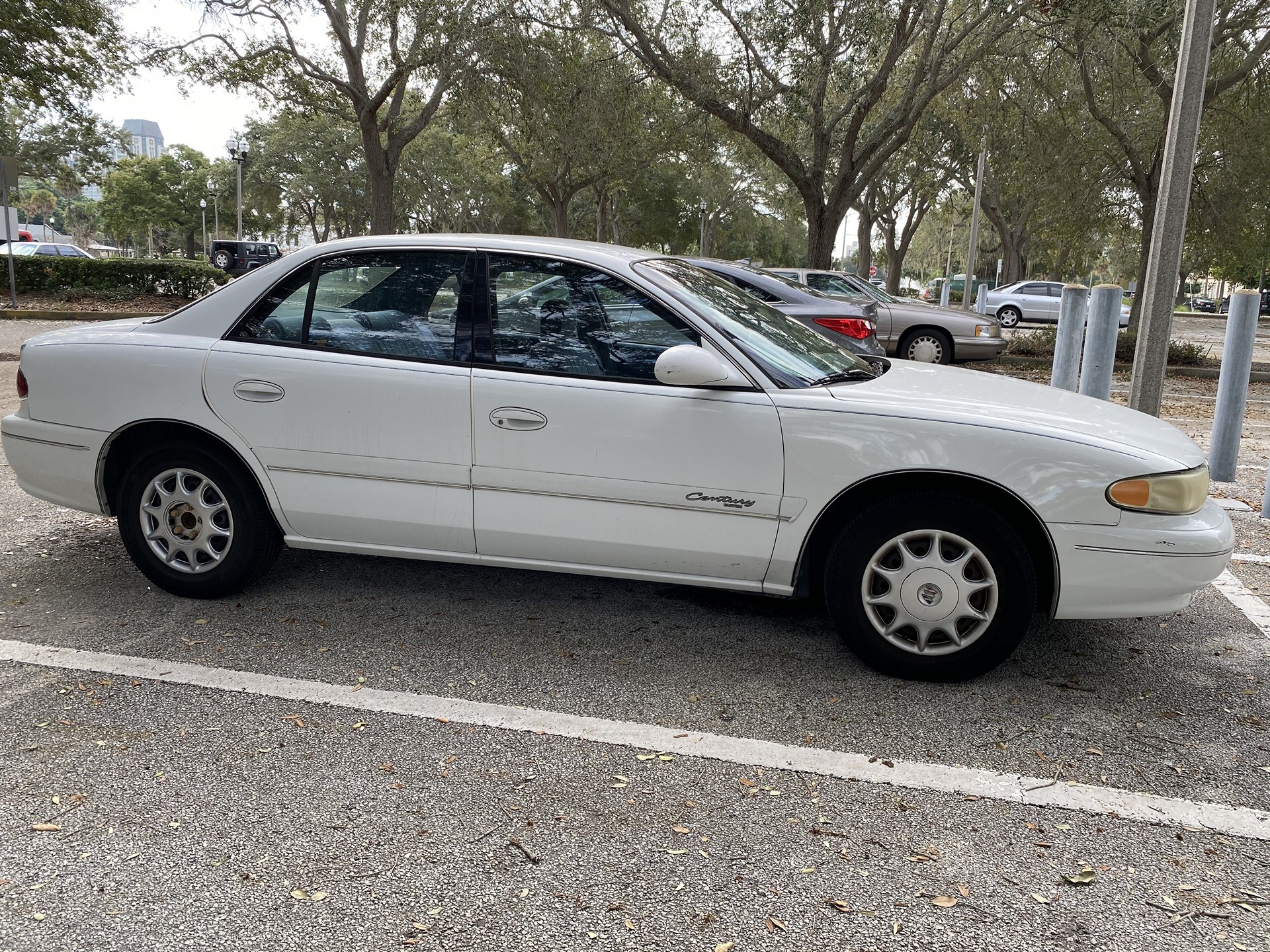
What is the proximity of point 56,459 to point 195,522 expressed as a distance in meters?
0.74

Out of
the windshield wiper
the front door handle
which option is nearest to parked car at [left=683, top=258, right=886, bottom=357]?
the windshield wiper

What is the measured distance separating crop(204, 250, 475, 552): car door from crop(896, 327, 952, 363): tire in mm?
12071

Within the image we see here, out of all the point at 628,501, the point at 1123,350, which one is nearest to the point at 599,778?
the point at 628,501

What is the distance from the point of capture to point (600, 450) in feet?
12.7

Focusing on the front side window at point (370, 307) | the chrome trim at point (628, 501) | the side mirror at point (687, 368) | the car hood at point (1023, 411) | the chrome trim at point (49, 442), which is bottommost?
the chrome trim at point (628, 501)

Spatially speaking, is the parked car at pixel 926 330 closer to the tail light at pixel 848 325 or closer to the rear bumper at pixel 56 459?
the tail light at pixel 848 325

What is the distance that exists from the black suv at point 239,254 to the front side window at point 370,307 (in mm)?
27412

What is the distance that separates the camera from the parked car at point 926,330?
49.8 ft

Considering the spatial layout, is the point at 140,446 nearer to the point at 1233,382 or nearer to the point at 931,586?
the point at 931,586

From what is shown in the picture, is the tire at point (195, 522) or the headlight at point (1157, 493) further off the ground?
the headlight at point (1157, 493)

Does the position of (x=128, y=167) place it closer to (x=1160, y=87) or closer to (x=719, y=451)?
(x=1160, y=87)

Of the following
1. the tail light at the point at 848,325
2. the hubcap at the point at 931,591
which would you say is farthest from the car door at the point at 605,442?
the tail light at the point at 848,325

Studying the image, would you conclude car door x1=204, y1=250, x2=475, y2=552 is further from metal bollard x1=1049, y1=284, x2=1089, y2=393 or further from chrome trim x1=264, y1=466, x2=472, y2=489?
metal bollard x1=1049, y1=284, x2=1089, y2=393

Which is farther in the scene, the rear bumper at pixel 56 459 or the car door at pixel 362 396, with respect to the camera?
the rear bumper at pixel 56 459
